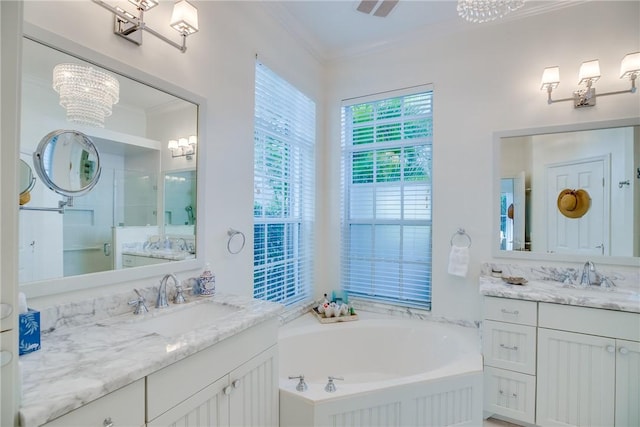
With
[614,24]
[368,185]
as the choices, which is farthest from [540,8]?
[368,185]

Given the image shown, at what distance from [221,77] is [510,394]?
8.88 ft

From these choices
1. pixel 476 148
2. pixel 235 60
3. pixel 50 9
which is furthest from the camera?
pixel 476 148

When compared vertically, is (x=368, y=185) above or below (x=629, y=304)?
above

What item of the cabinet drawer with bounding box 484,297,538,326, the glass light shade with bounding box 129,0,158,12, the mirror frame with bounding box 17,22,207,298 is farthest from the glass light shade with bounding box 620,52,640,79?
the glass light shade with bounding box 129,0,158,12

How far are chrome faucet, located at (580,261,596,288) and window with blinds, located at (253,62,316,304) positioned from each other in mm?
2086

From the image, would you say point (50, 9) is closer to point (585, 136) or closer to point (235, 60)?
point (235, 60)

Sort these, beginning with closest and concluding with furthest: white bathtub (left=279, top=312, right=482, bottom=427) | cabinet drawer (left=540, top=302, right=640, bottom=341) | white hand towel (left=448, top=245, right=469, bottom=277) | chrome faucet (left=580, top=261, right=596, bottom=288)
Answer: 1. white bathtub (left=279, top=312, right=482, bottom=427)
2. cabinet drawer (left=540, top=302, right=640, bottom=341)
3. chrome faucet (left=580, top=261, right=596, bottom=288)
4. white hand towel (left=448, top=245, right=469, bottom=277)

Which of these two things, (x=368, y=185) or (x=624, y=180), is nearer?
(x=624, y=180)

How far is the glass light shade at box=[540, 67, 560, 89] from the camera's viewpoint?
2.14 metres

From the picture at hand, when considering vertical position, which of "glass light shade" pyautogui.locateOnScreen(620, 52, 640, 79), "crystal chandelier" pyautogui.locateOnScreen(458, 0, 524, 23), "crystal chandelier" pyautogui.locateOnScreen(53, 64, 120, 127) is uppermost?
"crystal chandelier" pyautogui.locateOnScreen(458, 0, 524, 23)

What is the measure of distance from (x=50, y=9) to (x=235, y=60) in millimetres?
994

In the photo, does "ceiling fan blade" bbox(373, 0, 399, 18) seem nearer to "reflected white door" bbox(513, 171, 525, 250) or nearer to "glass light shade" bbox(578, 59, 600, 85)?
"glass light shade" bbox(578, 59, 600, 85)

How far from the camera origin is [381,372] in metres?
2.42

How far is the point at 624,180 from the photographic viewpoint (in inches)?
81.2
